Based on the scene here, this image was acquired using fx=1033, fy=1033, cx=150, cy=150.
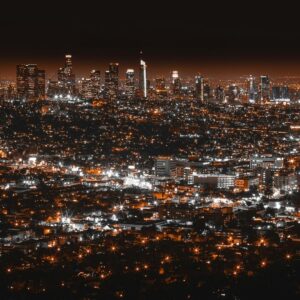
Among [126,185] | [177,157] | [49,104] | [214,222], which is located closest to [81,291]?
[214,222]

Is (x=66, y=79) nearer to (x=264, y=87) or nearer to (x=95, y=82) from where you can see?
(x=95, y=82)

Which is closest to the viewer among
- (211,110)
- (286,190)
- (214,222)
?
(214,222)

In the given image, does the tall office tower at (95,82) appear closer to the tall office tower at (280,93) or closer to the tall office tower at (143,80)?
the tall office tower at (143,80)

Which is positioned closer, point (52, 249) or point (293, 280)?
point (293, 280)

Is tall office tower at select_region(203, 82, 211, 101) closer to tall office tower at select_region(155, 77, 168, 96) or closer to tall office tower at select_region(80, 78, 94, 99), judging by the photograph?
tall office tower at select_region(155, 77, 168, 96)

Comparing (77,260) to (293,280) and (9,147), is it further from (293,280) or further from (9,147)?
(9,147)

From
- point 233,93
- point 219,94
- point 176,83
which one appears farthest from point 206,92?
point 176,83

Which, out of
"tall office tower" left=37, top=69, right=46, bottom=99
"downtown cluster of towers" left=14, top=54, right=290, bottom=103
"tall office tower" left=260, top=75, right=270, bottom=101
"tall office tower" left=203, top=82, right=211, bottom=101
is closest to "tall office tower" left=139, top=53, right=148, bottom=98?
"downtown cluster of towers" left=14, top=54, right=290, bottom=103

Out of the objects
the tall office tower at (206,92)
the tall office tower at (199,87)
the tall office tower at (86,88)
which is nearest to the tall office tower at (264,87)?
the tall office tower at (206,92)
